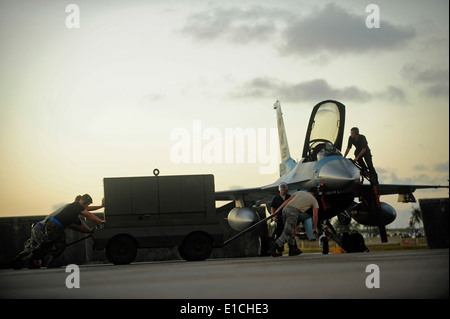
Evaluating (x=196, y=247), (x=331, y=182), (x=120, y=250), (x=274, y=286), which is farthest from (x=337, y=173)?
(x=274, y=286)

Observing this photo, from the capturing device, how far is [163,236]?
14.4 m

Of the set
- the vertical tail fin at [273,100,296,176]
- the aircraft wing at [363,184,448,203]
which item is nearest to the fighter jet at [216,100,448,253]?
the aircraft wing at [363,184,448,203]

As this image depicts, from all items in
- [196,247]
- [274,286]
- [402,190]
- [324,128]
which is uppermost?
[324,128]

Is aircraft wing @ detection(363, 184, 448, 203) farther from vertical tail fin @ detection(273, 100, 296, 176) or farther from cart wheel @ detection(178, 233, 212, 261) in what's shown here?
cart wheel @ detection(178, 233, 212, 261)

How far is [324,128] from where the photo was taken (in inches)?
733

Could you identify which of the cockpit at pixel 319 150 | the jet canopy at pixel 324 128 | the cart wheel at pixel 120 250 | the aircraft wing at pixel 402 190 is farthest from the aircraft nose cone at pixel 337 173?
the aircraft wing at pixel 402 190

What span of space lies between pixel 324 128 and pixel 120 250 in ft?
24.2

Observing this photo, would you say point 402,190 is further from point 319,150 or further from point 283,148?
point 319,150

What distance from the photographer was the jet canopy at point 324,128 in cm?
1839

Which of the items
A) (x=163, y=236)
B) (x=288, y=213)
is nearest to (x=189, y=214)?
(x=163, y=236)

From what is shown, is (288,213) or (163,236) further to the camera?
(163,236)

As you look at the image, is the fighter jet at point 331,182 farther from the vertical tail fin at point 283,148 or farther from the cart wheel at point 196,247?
the vertical tail fin at point 283,148
